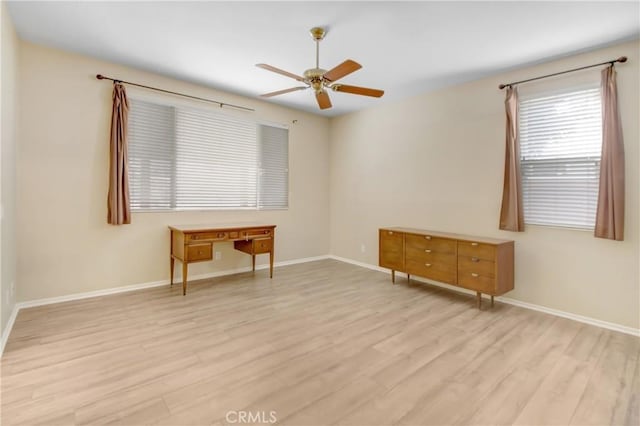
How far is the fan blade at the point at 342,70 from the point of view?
238 centimetres

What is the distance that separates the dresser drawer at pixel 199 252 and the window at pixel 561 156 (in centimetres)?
379

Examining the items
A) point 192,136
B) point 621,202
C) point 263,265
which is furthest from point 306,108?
point 621,202

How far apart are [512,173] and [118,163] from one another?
456 cm

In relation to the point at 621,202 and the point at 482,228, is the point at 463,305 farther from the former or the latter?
the point at 621,202

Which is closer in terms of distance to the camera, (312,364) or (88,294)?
(312,364)

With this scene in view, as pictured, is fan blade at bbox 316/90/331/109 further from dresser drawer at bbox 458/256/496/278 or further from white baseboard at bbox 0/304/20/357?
white baseboard at bbox 0/304/20/357

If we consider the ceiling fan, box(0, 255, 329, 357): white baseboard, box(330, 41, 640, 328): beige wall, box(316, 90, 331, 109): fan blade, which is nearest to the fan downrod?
the ceiling fan

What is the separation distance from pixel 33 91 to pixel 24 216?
1326 mm

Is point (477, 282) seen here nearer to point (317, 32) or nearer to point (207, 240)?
point (317, 32)

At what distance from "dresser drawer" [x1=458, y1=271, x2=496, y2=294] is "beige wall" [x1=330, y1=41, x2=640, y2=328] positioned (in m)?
0.57

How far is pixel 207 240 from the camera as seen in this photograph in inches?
152

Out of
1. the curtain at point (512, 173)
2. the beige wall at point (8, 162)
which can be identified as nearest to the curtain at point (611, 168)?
the curtain at point (512, 173)

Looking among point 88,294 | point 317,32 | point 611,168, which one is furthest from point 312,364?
point 611,168

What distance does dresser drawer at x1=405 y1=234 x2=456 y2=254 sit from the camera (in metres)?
3.67
